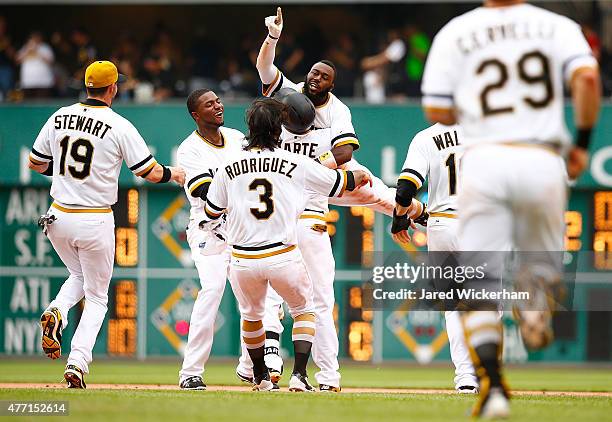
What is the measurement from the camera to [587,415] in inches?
275

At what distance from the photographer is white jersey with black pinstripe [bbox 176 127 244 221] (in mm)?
10117

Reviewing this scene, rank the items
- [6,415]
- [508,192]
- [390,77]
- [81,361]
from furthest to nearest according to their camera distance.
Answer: [390,77]
[81,361]
[6,415]
[508,192]

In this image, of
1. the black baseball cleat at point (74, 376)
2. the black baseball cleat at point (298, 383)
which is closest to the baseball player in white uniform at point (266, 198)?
the black baseball cleat at point (298, 383)

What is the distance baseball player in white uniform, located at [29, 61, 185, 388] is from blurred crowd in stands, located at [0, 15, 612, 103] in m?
8.12

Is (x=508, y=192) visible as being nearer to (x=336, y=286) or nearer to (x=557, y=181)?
(x=557, y=181)

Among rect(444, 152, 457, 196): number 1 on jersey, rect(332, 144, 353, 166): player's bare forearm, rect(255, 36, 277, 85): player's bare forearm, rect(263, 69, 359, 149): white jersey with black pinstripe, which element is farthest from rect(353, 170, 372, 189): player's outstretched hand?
rect(255, 36, 277, 85): player's bare forearm

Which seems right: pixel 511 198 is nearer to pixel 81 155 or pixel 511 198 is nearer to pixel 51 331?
pixel 81 155

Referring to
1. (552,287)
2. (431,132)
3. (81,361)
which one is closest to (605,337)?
(431,132)

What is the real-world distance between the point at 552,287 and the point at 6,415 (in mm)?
3008

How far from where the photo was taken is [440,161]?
33.4 ft

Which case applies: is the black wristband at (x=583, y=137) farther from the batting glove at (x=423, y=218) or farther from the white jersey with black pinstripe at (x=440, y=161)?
the batting glove at (x=423, y=218)

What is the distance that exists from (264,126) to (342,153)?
149 centimetres

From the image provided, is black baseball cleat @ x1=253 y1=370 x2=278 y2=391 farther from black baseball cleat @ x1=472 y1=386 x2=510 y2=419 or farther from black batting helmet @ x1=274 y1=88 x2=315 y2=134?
black baseball cleat @ x1=472 y1=386 x2=510 y2=419

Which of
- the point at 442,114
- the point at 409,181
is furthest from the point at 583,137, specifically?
the point at 409,181
